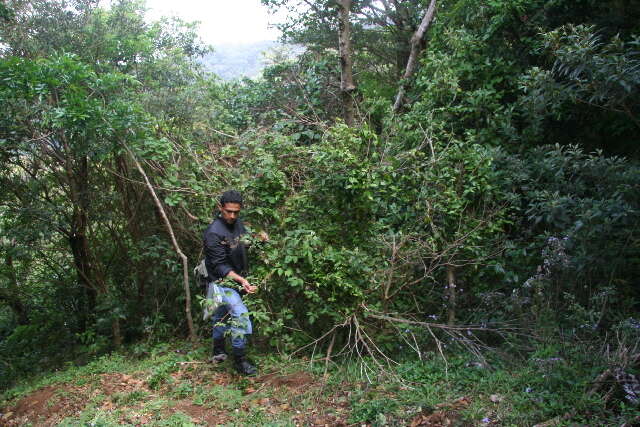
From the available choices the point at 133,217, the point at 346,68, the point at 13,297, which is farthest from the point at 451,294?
the point at 13,297

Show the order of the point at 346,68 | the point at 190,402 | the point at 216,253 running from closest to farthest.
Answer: the point at 190,402 → the point at 216,253 → the point at 346,68

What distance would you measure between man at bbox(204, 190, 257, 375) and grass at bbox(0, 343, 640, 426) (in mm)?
404

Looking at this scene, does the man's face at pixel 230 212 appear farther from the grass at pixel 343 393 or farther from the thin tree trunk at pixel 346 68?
the thin tree trunk at pixel 346 68

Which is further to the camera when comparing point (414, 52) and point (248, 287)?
point (414, 52)

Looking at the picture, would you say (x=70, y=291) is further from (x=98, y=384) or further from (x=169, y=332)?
(x=98, y=384)

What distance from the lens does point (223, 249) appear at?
217 inches

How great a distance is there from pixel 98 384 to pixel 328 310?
273cm

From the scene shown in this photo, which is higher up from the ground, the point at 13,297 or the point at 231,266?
the point at 231,266

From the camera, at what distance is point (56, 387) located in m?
6.09

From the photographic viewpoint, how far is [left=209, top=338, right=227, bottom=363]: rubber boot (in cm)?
584

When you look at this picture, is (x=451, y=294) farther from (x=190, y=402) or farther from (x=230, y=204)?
(x=190, y=402)

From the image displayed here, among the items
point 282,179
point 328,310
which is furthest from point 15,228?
point 328,310

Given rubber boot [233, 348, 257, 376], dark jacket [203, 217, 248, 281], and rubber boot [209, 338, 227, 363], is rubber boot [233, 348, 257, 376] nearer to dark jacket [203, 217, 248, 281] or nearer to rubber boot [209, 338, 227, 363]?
rubber boot [209, 338, 227, 363]

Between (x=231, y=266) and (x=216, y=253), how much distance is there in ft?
0.88
